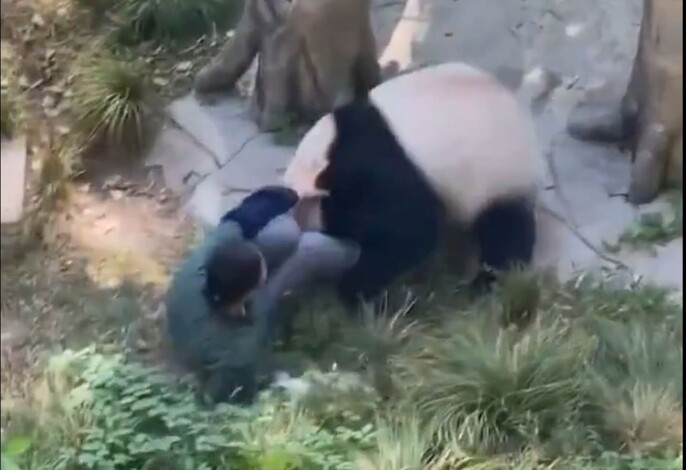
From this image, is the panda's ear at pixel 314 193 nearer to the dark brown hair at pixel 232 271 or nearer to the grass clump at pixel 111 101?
the dark brown hair at pixel 232 271

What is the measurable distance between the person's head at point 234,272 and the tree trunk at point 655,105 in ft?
1.72

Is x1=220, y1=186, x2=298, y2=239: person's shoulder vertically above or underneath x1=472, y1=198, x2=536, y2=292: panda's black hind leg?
above

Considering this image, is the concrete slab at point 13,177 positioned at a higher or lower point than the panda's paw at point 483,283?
higher

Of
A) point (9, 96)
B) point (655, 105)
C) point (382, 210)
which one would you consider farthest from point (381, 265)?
point (9, 96)

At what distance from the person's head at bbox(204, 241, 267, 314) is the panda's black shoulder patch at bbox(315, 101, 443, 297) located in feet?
0.37

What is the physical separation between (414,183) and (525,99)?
191mm

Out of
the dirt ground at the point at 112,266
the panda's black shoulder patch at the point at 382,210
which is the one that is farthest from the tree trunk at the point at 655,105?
the dirt ground at the point at 112,266

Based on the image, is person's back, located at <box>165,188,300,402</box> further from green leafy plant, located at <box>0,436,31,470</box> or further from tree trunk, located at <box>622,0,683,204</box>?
tree trunk, located at <box>622,0,683,204</box>

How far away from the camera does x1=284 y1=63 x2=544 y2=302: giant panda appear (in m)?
1.80

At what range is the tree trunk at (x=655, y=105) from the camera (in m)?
1.73

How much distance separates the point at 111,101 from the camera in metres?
1.79

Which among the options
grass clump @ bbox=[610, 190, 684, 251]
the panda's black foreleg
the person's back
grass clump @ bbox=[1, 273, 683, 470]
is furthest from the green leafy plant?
grass clump @ bbox=[610, 190, 684, 251]

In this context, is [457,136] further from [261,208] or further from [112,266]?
[112,266]

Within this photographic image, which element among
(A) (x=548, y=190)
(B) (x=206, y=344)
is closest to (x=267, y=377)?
(B) (x=206, y=344)
